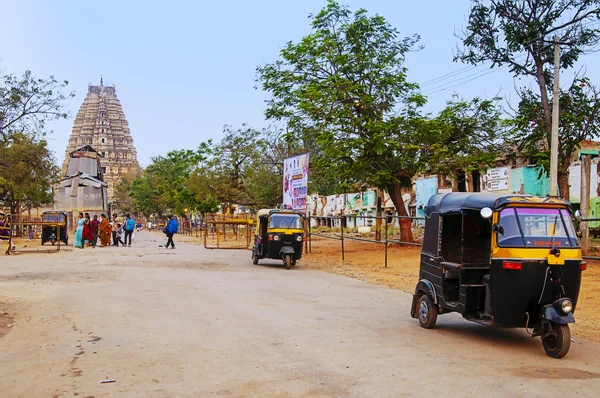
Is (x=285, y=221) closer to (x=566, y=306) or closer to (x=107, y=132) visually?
(x=566, y=306)

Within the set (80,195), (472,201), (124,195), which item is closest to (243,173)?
(80,195)

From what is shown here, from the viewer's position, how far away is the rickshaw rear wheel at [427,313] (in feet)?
31.1

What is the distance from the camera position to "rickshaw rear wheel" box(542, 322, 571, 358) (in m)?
7.50

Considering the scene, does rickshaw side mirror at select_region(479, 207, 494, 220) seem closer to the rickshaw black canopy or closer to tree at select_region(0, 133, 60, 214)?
the rickshaw black canopy

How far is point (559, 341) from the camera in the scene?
754 centimetres

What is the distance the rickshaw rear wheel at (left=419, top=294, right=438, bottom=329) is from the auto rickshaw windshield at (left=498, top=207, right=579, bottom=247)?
6.12 feet

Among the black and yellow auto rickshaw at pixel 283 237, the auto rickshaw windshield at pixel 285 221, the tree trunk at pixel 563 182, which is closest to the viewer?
the black and yellow auto rickshaw at pixel 283 237

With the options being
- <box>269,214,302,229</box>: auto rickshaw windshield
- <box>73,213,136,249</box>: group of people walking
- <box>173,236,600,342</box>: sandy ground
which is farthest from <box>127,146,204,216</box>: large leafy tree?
<box>269,214,302,229</box>: auto rickshaw windshield

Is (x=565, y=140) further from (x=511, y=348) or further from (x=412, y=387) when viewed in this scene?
(x=412, y=387)

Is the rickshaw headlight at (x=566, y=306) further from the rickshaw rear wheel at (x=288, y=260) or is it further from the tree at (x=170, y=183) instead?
the tree at (x=170, y=183)

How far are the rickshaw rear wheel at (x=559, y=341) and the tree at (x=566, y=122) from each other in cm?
1541

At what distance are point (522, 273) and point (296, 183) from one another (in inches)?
797

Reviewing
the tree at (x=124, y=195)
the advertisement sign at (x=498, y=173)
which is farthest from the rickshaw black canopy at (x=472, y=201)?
the tree at (x=124, y=195)

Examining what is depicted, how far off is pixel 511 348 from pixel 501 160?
33.1 metres
